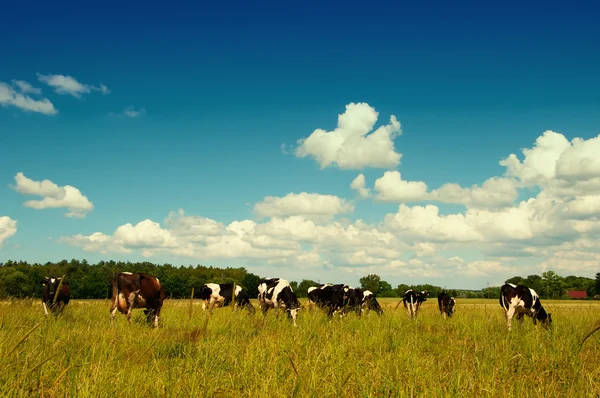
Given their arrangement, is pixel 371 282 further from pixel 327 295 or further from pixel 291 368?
pixel 291 368

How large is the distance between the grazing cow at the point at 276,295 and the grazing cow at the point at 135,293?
5.03 meters

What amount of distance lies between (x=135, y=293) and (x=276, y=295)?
6924 millimetres

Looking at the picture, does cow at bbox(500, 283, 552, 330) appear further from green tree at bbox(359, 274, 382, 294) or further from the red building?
the red building

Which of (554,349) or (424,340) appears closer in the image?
(554,349)

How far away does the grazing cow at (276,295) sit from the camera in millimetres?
18688

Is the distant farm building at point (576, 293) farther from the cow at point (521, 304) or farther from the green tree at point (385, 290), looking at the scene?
the cow at point (521, 304)

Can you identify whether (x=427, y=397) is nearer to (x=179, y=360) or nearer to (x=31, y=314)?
(x=179, y=360)

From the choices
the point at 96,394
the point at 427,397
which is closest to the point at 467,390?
the point at 427,397

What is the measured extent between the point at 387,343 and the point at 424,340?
122 centimetres

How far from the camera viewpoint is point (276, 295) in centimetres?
1975

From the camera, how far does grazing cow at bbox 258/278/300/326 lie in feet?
61.3

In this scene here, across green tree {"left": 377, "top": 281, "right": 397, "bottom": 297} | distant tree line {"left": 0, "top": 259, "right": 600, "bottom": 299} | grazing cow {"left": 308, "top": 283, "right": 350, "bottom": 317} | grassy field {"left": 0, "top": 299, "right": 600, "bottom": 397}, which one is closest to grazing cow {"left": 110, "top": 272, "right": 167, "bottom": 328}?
grassy field {"left": 0, "top": 299, "right": 600, "bottom": 397}

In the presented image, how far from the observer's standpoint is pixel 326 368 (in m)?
5.95

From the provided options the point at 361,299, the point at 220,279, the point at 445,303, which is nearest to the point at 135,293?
the point at 361,299
